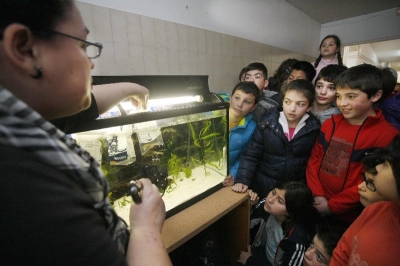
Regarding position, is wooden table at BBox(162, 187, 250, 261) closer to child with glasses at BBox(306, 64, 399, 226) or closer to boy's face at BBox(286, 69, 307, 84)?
child with glasses at BBox(306, 64, 399, 226)

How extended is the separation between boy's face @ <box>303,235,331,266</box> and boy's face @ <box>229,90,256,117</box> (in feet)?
3.82

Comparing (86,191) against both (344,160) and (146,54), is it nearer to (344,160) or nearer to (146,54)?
(344,160)

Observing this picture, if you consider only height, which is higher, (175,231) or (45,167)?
(45,167)

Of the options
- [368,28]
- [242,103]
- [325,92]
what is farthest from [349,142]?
[368,28]

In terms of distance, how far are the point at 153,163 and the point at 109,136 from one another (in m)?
0.36

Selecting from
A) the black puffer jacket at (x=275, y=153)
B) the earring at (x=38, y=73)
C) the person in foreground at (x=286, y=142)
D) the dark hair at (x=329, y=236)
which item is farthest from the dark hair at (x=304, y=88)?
the earring at (x=38, y=73)

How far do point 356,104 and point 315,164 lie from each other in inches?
22.9

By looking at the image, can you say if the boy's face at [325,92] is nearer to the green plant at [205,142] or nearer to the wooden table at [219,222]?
the green plant at [205,142]

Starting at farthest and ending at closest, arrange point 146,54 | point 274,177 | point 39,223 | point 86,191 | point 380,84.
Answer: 1. point 146,54
2. point 274,177
3. point 380,84
4. point 86,191
5. point 39,223

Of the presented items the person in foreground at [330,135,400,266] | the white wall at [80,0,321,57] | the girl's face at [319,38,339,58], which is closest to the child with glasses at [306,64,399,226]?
the person in foreground at [330,135,400,266]

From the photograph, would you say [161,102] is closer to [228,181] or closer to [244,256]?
[228,181]

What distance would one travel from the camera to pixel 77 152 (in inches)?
17.1

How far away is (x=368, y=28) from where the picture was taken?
4.67 meters

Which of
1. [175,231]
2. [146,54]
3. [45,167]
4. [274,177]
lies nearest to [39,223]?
[45,167]
